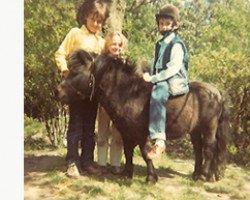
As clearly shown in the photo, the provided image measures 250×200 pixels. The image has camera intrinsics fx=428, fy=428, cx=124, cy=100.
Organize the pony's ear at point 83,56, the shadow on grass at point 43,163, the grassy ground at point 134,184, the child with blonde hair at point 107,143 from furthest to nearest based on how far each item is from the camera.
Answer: the child with blonde hair at point 107,143 → the shadow on grass at point 43,163 → the pony's ear at point 83,56 → the grassy ground at point 134,184

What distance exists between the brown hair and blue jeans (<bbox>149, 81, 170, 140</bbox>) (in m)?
0.91

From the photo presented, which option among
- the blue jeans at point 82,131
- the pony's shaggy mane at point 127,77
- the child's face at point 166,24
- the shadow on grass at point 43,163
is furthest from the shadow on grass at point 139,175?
the child's face at point 166,24

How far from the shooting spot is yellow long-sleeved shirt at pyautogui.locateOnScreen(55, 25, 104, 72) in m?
4.17

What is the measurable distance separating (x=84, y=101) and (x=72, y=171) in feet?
2.31

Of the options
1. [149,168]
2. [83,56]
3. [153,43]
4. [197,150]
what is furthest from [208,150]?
[83,56]

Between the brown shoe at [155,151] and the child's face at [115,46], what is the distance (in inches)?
38.3

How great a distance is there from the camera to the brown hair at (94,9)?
4.21 m

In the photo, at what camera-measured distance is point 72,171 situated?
4.21m

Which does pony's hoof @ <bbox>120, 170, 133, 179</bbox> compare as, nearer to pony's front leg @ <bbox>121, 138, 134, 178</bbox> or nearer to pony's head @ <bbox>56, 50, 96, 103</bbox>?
pony's front leg @ <bbox>121, 138, 134, 178</bbox>

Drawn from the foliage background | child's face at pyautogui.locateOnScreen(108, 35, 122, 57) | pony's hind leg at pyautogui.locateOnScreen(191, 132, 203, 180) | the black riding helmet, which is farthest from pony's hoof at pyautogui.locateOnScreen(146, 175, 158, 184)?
the black riding helmet

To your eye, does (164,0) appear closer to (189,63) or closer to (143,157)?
(189,63)

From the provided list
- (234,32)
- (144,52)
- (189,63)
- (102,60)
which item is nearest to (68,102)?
(102,60)

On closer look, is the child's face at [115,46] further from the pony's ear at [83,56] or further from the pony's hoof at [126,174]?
the pony's hoof at [126,174]
